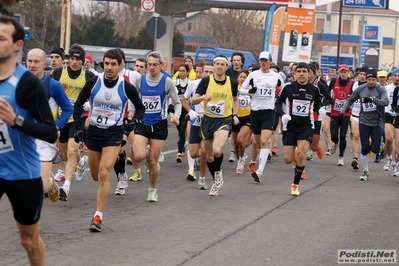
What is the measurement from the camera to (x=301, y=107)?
12320mm

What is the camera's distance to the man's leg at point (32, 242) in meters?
5.38

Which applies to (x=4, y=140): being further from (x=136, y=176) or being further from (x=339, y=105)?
(x=339, y=105)

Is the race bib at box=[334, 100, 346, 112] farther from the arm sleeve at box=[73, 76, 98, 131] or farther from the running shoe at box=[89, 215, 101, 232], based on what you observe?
the running shoe at box=[89, 215, 101, 232]

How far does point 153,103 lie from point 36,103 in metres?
5.92

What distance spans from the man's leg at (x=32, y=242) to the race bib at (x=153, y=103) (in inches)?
224

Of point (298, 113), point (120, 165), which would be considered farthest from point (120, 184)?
point (298, 113)

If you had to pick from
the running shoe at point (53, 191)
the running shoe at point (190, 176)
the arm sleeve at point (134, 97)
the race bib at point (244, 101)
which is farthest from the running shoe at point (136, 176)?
the arm sleeve at point (134, 97)

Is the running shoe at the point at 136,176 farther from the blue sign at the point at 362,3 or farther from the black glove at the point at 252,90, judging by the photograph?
the blue sign at the point at 362,3

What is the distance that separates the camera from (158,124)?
10977mm

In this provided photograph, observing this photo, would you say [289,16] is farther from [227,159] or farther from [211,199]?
[211,199]

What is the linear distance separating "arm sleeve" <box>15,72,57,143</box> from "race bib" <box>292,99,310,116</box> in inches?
294

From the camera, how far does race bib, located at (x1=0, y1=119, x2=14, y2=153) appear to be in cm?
521

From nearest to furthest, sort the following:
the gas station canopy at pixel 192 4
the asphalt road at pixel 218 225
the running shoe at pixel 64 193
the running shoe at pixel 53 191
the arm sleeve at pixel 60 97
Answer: the asphalt road at pixel 218 225
the arm sleeve at pixel 60 97
the running shoe at pixel 53 191
the running shoe at pixel 64 193
the gas station canopy at pixel 192 4

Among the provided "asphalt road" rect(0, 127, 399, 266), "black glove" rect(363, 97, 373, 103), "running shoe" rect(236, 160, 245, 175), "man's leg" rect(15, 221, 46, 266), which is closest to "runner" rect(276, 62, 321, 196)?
"asphalt road" rect(0, 127, 399, 266)
